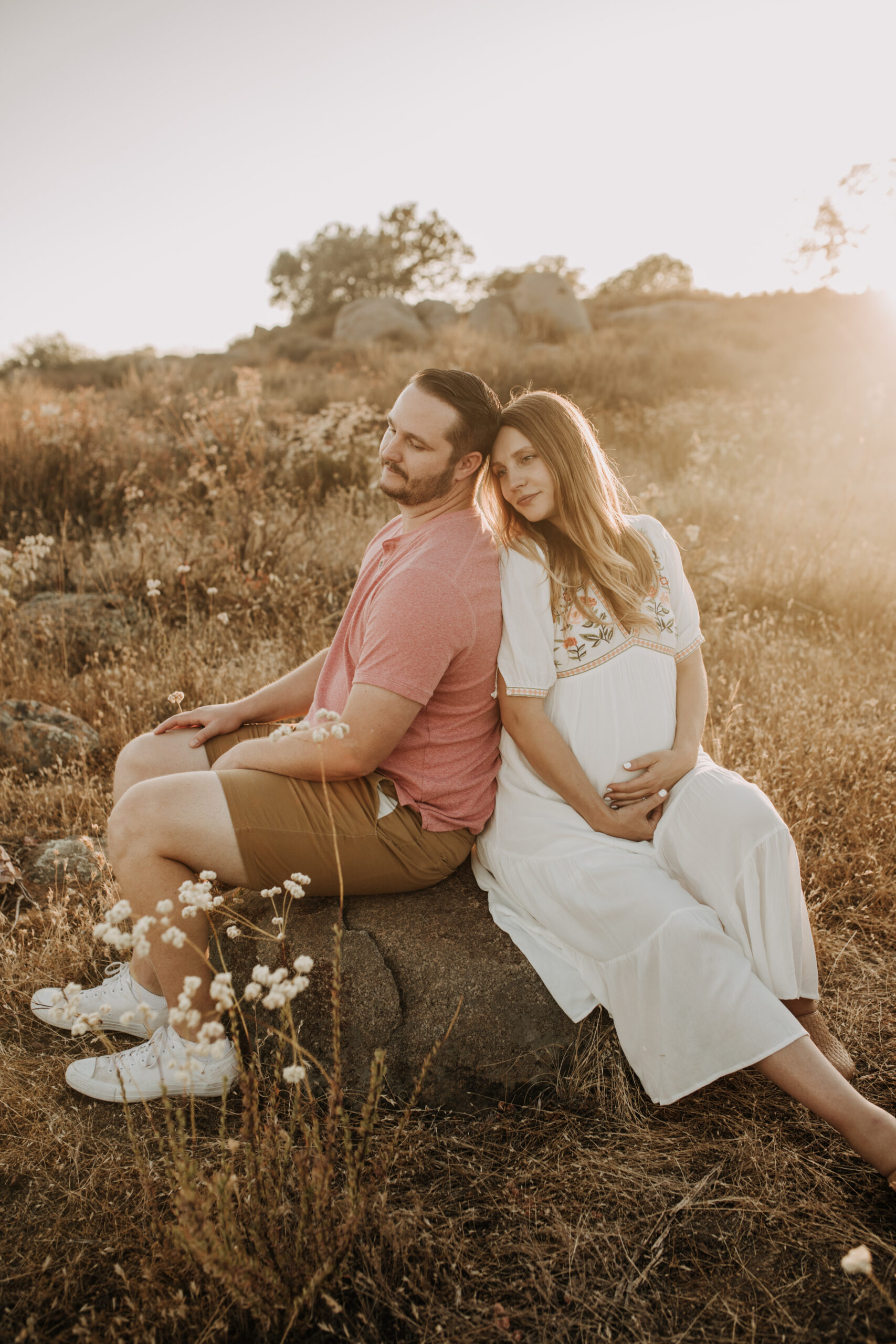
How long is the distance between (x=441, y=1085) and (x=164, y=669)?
2903 millimetres

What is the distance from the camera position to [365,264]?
30.1m

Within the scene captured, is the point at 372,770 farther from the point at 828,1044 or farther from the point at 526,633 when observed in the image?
the point at 828,1044

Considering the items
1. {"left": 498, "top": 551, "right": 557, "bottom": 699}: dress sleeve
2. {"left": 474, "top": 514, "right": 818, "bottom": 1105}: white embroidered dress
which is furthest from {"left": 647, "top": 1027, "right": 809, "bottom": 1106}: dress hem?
{"left": 498, "top": 551, "right": 557, "bottom": 699}: dress sleeve

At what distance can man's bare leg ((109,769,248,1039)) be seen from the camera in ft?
7.30

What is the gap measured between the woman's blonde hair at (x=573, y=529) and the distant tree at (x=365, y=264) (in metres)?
27.8

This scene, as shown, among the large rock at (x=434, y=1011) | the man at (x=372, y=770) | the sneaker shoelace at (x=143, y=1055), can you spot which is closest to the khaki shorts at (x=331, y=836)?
the man at (x=372, y=770)

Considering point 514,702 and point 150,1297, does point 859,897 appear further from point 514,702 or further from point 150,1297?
point 150,1297

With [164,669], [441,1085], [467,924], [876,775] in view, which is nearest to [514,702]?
[467,924]

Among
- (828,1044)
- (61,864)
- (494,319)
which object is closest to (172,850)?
(61,864)

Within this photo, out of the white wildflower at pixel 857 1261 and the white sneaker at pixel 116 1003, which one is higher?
the white wildflower at pixel 857 1261

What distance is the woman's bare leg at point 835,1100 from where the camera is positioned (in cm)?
186

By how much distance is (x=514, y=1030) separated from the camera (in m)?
2.33

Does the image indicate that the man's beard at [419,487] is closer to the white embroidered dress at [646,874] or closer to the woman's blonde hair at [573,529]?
the woman's blonde hair at [573,529]

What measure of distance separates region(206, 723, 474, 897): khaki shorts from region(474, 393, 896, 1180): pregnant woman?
0.28m
